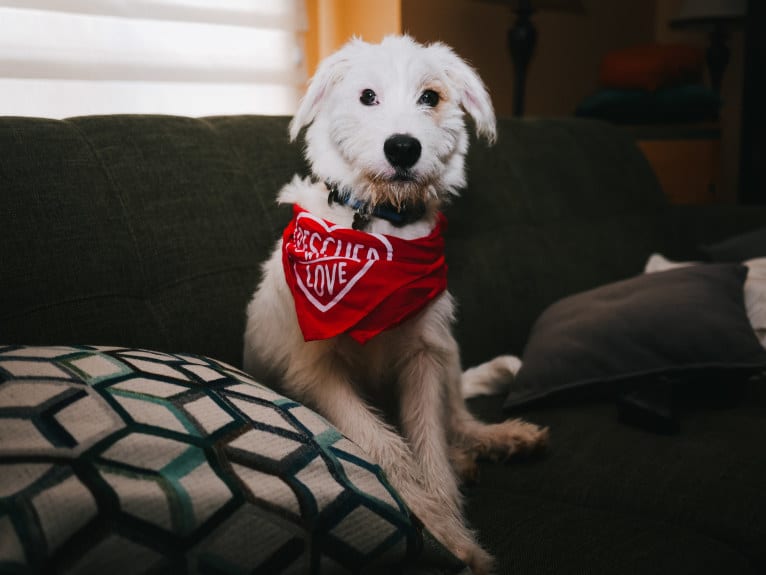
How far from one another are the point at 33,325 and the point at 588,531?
94 cm

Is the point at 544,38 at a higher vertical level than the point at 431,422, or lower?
higher

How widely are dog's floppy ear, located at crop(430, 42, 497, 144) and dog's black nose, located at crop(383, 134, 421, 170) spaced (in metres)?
0.27

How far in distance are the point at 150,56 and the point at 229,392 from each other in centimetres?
174

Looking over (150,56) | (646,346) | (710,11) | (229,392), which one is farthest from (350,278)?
(710,11)

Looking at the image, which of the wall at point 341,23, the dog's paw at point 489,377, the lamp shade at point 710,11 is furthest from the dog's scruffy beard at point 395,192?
the lamp shade at point 710,11

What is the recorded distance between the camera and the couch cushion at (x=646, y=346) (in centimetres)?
154

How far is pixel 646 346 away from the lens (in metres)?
1.58

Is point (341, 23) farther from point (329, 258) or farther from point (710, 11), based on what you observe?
point (710, 11)

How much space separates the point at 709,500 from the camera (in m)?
1.20

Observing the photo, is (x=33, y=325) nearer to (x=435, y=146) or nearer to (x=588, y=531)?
(x=435, y=146)

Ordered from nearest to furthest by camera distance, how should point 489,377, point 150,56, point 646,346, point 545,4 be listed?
1. point 646,346
2. point 489,377
3. point 150,56
4. point 545,4

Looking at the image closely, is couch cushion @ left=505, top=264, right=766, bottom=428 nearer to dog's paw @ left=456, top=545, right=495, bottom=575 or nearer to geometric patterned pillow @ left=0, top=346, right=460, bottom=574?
dog's paw @ left=456, top=545, right=495, bottom=575

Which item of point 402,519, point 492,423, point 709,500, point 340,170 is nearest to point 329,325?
point 340,170

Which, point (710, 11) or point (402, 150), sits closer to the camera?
point (402, 150)
